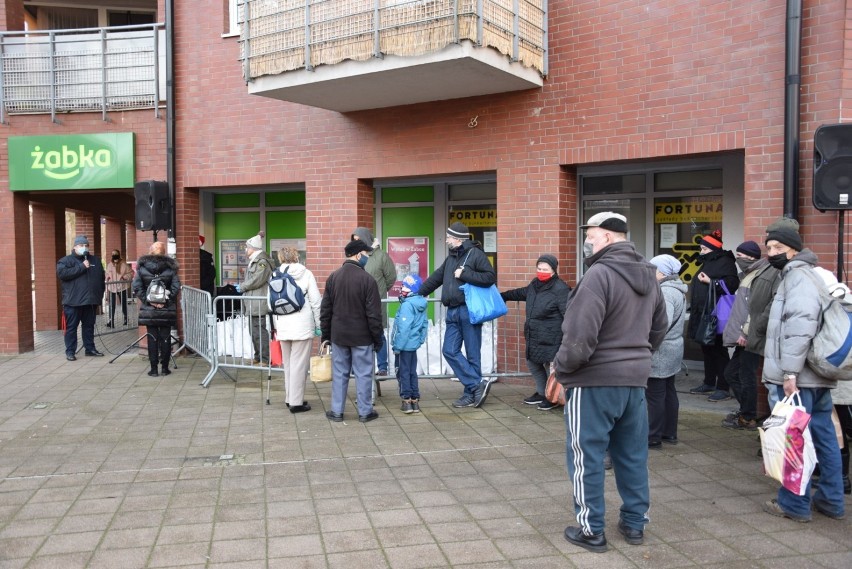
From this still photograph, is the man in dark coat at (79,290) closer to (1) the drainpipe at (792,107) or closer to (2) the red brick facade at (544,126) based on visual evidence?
(2) the red brick facade at (544,126)

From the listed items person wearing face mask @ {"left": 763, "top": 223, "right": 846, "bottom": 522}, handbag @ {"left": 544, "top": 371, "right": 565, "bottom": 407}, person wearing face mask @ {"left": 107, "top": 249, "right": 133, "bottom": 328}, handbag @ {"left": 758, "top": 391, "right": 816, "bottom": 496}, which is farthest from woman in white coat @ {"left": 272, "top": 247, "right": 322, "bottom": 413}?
person wearing face mask @ {"left": 107, "top": 249, "right": 133, "bottom": 328}

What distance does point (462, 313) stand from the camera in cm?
786

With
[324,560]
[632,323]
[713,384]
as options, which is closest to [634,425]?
→ [632,323]

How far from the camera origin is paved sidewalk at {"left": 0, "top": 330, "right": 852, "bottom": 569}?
434cm

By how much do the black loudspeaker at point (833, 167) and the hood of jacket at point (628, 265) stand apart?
10.2ft

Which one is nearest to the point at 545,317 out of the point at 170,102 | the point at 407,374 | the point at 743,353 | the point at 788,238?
the point at 407,374

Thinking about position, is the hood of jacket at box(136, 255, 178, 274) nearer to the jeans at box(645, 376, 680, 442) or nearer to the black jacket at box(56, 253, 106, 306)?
the black jacket at box(56, 253, 106, 306)

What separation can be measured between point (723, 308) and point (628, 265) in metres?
4.20

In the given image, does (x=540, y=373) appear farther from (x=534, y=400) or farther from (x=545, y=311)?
(x=545, y=311)

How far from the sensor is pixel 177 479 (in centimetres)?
576

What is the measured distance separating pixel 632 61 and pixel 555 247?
230 centimetres

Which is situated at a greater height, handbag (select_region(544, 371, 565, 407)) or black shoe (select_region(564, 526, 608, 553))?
handbag (select_region(544, 371, 565, 407))

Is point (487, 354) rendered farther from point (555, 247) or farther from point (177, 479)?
point (177, 479)

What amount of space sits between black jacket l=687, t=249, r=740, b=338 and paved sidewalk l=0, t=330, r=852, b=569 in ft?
3.37
